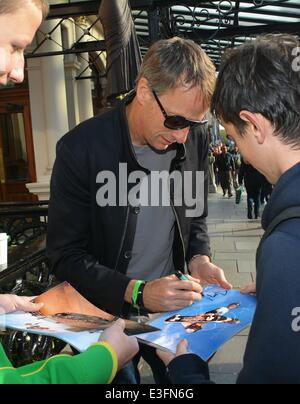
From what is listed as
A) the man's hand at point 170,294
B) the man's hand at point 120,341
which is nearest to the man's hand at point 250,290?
the man's hand at point 170,294

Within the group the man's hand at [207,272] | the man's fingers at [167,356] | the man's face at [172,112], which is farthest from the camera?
the man's hand at [207,272]

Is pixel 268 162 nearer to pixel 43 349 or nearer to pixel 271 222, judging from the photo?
pixel 271 222

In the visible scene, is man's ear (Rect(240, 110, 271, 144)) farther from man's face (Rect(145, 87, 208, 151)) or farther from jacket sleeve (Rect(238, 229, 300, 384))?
man's face (Rect(145, 87, 208, 151))

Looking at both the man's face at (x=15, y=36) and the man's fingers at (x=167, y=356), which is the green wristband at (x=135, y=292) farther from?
the man's face at (x=15, y=36)

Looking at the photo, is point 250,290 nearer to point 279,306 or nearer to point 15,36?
point 279,306

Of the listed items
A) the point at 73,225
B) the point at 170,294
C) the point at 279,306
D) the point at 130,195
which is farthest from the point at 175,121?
the point at 279,306

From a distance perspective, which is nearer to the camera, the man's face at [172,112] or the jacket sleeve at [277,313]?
the jacket sleeve at [277,313]

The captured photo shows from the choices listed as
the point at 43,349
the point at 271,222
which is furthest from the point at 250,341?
the point at 43,349

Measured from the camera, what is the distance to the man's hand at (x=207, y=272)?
2.03m

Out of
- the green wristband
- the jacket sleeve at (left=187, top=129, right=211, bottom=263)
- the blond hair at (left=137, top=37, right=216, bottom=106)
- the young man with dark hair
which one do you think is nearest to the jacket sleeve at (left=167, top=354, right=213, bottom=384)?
the young man with dark hair

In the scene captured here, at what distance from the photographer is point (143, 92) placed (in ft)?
6.63

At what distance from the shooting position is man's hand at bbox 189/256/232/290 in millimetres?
2033

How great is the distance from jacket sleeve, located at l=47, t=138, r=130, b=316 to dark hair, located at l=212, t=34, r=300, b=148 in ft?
2.76
